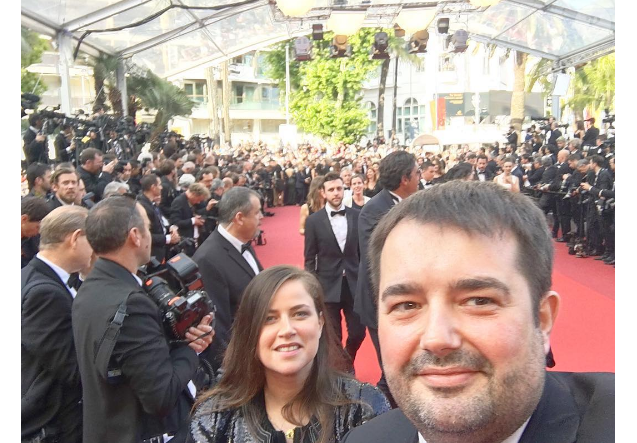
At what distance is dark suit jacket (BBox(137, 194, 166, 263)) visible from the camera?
652cm

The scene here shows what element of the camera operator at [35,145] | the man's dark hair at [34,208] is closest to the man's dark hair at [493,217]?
the man's dark hair at [34,208]

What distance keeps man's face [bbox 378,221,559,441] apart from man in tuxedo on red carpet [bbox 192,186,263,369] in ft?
8.25

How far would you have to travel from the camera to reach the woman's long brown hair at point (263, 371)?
2217 mm

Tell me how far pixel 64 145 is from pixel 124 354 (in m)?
7.89

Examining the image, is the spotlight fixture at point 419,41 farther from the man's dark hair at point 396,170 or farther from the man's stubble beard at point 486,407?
the man's stubble beard at point 486,407

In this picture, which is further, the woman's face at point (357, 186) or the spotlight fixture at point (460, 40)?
the spotlight fixture at point (460, 40)

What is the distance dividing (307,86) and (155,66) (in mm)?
20121

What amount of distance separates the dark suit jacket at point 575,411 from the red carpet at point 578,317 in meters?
1.80

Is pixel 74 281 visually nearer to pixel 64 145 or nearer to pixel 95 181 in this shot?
pixel 95 181

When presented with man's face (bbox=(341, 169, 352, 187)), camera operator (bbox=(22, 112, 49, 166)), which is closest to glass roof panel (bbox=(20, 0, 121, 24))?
camera operator (bbox=(22, 112, 49, 166))

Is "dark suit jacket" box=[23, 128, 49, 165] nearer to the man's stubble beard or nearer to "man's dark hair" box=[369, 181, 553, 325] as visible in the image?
"man's dark hair" box=[369, 181, 553, 325]

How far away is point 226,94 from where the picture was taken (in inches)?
1638
